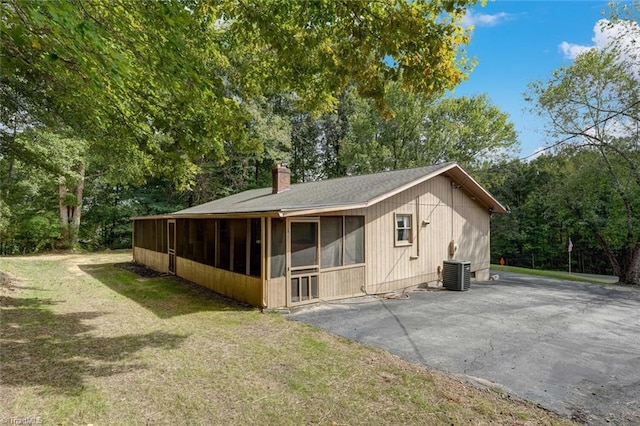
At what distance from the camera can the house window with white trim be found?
10.4m

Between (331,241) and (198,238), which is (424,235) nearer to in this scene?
(331,241)

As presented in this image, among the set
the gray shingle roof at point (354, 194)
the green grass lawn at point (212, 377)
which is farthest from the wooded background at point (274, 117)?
the green grass lawn at point (212, 377)

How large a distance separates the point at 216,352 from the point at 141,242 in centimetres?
1331

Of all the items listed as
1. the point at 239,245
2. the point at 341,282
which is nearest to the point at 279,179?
the point at 239,245

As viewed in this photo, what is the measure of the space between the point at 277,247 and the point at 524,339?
16.9 ft

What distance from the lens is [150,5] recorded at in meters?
4.53

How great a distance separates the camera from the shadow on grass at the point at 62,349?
4.31 metres

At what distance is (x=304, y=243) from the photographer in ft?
27.1

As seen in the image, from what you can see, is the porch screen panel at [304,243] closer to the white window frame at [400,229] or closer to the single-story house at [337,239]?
the single-story house at [337,239]

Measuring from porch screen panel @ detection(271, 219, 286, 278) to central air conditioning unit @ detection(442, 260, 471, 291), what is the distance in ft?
19.8

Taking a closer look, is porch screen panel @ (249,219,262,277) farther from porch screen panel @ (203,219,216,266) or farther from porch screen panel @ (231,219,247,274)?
porch screen panel @ (203,219,216,266)

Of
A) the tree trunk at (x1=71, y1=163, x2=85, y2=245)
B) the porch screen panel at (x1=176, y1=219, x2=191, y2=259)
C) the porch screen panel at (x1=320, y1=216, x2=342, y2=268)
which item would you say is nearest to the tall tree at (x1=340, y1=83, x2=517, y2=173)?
the porch screen panel at (x1=176, y1=219, x2=191, y2=259)

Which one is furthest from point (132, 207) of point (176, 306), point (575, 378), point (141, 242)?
point (575, 378)

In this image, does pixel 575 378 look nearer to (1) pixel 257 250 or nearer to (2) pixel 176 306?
(1) pixel 257 250
